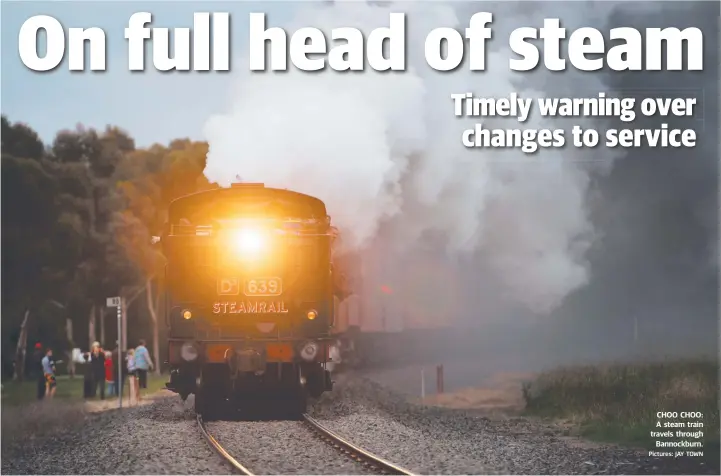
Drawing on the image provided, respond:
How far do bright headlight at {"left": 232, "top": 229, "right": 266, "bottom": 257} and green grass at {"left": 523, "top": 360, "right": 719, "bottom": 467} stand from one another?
6.69 m

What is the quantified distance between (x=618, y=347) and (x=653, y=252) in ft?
11.0

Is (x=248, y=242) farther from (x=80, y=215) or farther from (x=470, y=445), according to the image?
(x=80, y=215)

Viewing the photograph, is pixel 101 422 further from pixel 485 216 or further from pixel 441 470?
pixel 485 216

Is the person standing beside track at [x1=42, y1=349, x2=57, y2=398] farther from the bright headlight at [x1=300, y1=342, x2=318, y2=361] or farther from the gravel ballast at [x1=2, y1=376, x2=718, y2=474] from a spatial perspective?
the bright headlight at [x1=300, y1=342, x2=318, y2=361]

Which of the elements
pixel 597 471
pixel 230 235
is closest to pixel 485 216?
pixel 230 235

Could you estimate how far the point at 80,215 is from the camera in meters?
29.8

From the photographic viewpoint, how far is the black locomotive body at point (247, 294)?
16125 mm

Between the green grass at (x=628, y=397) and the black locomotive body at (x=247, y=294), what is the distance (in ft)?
16.8

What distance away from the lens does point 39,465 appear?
49.6 feet

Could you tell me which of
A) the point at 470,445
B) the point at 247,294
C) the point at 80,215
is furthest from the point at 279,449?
the point at 80,215

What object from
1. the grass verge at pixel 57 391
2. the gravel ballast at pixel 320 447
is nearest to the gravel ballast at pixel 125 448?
the gravel ballast at pixel 320 447

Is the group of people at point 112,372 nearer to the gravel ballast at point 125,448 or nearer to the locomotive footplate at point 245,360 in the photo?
the gravel ballast at point 125,448

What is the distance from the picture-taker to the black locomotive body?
635 inches

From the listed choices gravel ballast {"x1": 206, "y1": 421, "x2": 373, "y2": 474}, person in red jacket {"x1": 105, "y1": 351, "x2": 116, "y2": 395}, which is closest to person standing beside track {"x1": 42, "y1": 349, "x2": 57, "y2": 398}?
person in red jacket {"x1": 105, "y1": 351, "x2": 116, "y2": 395}
